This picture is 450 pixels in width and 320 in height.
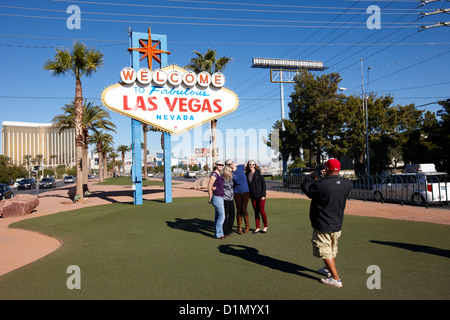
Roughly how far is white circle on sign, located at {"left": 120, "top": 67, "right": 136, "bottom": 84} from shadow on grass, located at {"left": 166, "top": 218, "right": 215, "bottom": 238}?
7317 millimetres

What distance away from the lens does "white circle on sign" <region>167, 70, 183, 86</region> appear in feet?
51.5

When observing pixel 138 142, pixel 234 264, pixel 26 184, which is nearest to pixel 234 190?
pixel 234 264

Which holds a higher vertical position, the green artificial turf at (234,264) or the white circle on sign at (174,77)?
the white circle on sign at (174,77)

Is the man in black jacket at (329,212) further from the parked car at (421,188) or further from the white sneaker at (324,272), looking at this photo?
the parked car at (421,188)

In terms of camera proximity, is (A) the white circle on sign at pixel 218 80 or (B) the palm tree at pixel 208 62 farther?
(B) the palm tree at pixel 208 62

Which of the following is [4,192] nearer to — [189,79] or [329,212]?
[189,79]

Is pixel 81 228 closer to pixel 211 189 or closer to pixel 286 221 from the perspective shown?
pixel 211 189

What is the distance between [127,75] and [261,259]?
11.8m

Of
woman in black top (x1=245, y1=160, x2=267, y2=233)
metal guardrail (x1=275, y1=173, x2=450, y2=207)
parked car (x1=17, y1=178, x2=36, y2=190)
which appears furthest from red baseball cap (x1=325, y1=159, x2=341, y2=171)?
parked car (x1=17, y1=178, x2=36, y2=190)

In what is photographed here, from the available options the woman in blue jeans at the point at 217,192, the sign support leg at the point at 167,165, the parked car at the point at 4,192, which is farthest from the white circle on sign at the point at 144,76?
the parked car at the point at 4,192

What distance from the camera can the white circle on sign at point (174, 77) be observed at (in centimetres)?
1571

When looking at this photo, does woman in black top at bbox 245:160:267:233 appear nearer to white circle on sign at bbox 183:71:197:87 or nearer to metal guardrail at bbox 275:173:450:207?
metal guardrail at bbox 275:173:450:207

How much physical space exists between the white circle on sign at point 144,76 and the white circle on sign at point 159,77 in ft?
0.78
